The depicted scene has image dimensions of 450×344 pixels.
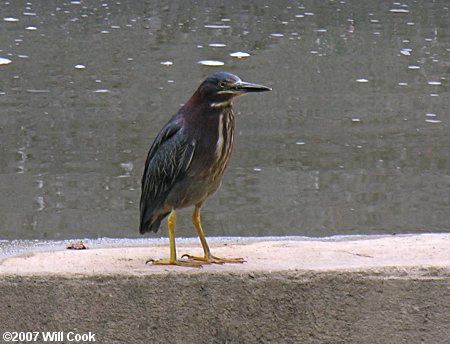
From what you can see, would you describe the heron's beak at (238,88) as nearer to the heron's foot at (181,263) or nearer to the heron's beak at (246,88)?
the heron's beak at (246,88)

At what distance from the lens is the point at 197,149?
3670 mm

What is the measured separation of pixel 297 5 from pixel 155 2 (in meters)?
1.71

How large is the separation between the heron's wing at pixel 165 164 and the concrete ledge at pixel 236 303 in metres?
0.33

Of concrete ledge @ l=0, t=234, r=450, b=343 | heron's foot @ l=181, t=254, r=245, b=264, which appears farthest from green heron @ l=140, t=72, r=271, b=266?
concrete ledge @ l=0, t=234, r=450, b=343

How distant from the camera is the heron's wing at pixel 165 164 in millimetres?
3684

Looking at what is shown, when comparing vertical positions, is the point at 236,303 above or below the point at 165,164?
below

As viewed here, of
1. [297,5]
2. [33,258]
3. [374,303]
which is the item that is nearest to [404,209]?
[374,303]

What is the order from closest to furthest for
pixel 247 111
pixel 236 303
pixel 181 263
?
pixel 236 303 < pixel 181 263 < pixel 247 111

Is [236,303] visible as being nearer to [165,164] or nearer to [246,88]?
[165,164]

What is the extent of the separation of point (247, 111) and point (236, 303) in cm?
408

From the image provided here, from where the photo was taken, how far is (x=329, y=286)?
358cm

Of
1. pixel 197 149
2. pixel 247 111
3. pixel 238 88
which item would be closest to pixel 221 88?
pixel 238 88

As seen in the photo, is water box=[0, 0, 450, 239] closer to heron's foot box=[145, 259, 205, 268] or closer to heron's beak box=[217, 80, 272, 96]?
heron's foot box=[145, 259, 205, 268]

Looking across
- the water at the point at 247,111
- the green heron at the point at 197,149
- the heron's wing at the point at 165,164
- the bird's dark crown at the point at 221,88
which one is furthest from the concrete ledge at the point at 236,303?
Answer: the water at the point at 247,111
